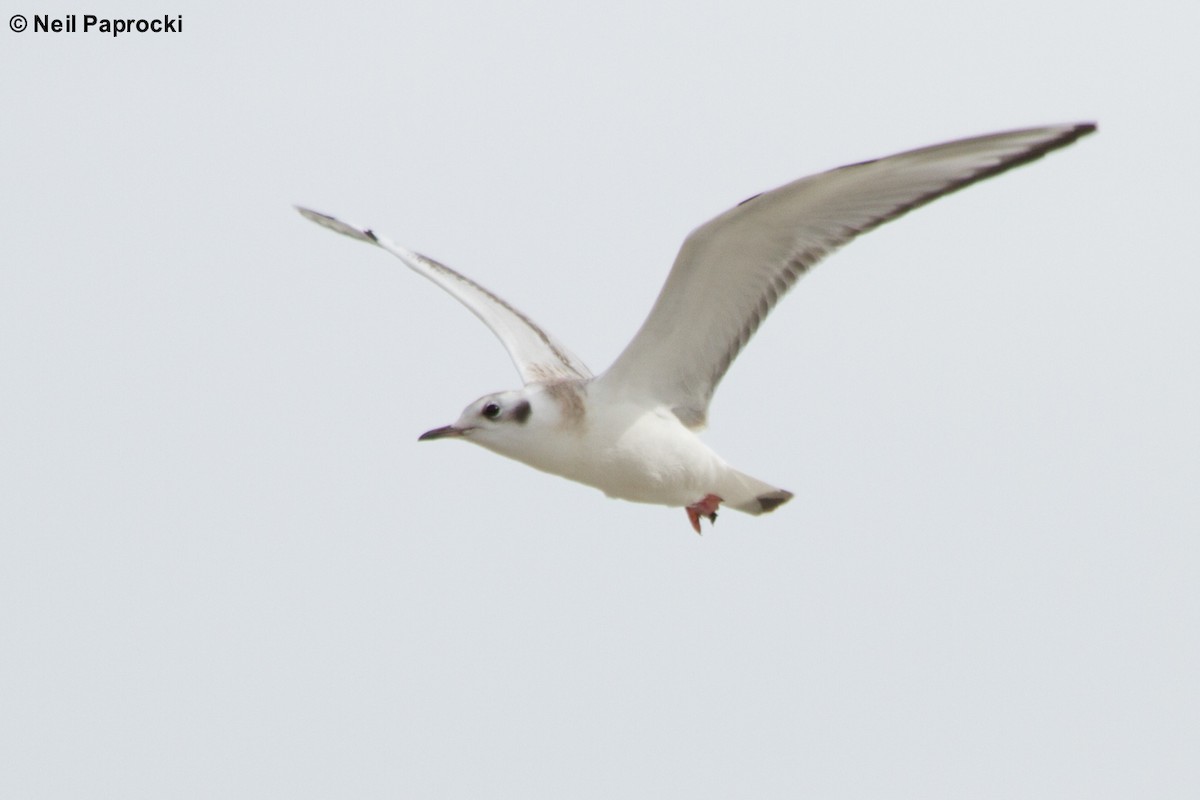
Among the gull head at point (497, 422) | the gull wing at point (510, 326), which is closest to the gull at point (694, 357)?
the gull head at point (497, 422)

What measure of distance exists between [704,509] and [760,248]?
2.11 m

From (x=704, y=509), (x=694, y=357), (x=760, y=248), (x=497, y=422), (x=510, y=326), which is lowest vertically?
(x=704, y=509)

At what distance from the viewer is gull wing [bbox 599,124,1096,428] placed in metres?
9.76

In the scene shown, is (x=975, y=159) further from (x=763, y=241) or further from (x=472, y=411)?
(x=472, y=411)

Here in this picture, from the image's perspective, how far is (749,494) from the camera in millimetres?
12125

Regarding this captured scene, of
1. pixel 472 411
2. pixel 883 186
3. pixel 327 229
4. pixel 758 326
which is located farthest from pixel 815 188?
pixel 327 229

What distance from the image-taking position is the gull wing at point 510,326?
1248 cm

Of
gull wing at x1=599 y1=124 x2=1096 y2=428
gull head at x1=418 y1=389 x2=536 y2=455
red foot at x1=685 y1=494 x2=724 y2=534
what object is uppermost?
gull wing at x1=599 y1=124 x2=1096 y2=428

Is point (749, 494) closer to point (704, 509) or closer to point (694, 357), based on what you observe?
point (704, 509)

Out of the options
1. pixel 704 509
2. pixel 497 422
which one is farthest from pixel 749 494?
pixel 497 422

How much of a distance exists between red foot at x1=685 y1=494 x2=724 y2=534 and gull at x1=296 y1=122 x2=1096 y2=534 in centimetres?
2

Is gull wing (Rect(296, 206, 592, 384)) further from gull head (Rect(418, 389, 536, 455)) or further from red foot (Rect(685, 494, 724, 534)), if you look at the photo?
red foot (Rect(685, 494, 724, 534))

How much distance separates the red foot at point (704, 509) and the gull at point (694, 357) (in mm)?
18

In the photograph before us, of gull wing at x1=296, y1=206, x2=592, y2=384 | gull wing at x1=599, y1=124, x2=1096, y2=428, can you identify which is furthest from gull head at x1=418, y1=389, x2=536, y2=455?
gull wing at x1=296, y1=206, x2=592, y2=384
